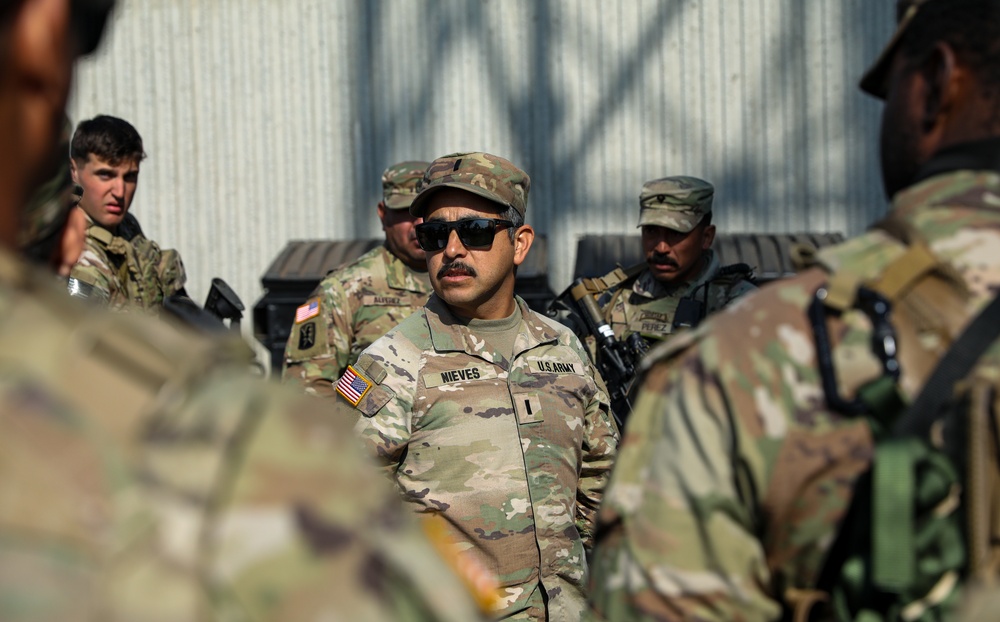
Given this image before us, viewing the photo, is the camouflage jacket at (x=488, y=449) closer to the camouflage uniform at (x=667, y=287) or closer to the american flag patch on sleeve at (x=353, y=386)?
the american flag patch on sleeve at (x=353, y=386)

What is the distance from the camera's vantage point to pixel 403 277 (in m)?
5.92

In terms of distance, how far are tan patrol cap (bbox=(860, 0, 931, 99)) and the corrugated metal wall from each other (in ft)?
20.3

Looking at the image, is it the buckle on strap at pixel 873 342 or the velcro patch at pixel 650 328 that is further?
the velcro patch at pixel 650 328

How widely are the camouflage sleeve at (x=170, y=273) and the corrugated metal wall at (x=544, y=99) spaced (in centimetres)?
175

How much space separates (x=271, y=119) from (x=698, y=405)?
23.0ft

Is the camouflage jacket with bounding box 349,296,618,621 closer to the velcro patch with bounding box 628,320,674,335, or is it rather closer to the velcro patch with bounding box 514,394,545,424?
the velcro patch with bounding box 514,394,545,424

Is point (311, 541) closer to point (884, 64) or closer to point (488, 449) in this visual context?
point (884, 64)

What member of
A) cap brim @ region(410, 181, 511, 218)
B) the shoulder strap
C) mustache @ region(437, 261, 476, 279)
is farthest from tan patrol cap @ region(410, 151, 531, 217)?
the shoulder strap

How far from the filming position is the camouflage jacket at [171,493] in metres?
0.85

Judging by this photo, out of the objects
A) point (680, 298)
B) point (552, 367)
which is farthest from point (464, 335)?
point (680, 298)

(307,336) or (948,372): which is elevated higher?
(948,372)

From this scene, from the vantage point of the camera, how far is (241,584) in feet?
2.94

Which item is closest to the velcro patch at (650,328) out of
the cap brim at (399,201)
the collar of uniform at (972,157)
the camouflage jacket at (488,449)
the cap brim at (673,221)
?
the cap brim at (673,221)

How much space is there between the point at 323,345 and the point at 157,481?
4.80m
